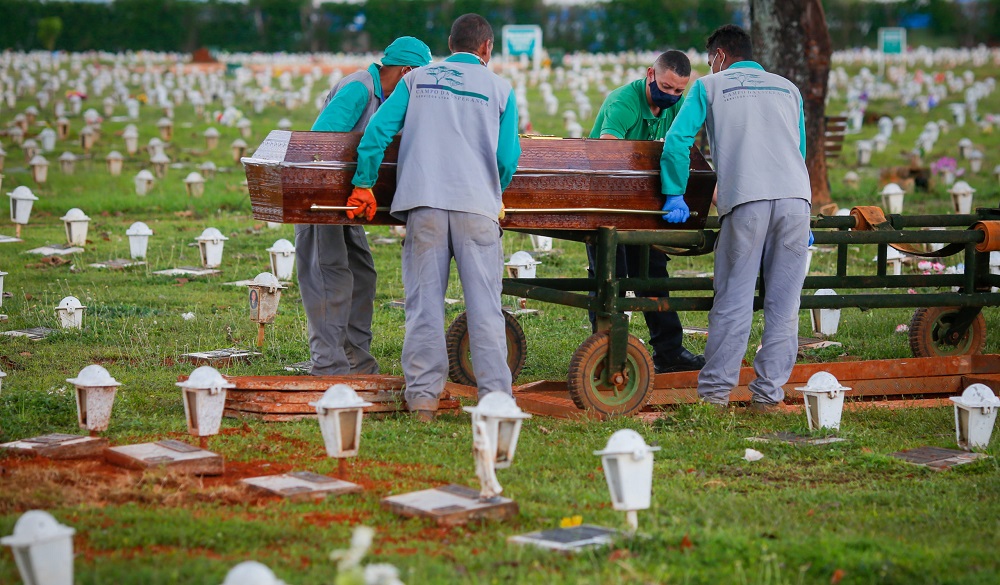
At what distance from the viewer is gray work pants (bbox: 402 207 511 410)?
609 cm

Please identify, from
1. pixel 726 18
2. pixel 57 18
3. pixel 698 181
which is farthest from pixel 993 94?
pixel 57 18

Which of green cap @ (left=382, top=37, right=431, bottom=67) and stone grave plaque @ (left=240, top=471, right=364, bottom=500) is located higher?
green cap @ (left=382, top=37, right=431, bottom=67)

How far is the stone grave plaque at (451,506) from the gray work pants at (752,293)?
2425mm

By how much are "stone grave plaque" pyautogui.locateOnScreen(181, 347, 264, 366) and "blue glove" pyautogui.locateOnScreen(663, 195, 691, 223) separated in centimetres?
293

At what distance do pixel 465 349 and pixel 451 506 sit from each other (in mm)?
2803

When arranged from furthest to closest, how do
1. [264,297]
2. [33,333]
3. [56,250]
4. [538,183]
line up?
1. [56,250]
2. [33,333]
3. [264,297]
4. [538,183]

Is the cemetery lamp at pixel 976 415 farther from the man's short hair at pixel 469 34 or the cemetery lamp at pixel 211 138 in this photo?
the cemetery lamp at pixel 211 138

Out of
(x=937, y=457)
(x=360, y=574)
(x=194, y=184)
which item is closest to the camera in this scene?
(x=360, y=574)

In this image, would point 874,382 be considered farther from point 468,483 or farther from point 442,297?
point 468,483

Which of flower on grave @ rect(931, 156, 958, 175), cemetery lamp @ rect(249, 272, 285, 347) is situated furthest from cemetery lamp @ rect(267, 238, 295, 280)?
flower on grave @ rect(931, 156, 958, 175)

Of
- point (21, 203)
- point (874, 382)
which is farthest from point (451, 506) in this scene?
point (21, 203)

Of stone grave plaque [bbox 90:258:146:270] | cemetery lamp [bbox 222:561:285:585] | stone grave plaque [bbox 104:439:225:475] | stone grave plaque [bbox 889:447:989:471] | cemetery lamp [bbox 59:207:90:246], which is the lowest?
stone grave plaque [bbox 889:447:989:471]

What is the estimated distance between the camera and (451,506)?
443cm

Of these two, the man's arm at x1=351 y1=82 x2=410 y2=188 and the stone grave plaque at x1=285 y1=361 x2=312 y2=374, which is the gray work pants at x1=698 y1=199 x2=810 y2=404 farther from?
the stone grave plaque at x1=285 y1=361 x2=312 y2=374
